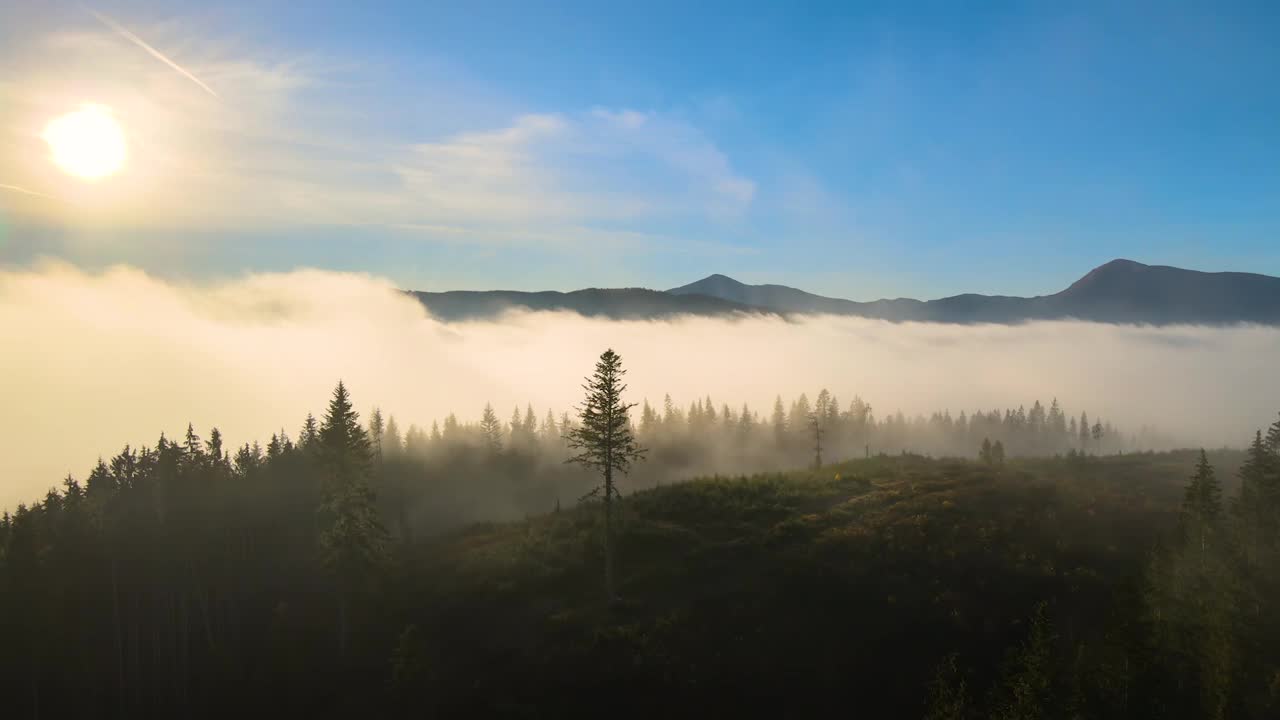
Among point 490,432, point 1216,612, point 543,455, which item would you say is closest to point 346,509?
point 1216,612

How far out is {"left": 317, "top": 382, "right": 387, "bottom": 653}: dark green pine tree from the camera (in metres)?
46.6

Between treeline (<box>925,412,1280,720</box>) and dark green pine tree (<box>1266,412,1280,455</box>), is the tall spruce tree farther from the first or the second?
dark green pine tree (<box>1266,412,1280,455</box>)

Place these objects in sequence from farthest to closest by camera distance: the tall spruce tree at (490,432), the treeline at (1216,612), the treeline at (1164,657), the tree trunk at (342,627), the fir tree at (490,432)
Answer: the fir tree at (490,432) < the tall spruce tree at (490,432) < the tree trunk at (342,627) < the treeline at (1216,612) < the treeline at (1164,657)

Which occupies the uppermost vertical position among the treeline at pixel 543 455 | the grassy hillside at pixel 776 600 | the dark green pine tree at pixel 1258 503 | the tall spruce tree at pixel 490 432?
the dark green pine tree at pixel 1258 503

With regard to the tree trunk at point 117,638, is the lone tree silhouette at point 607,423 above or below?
above

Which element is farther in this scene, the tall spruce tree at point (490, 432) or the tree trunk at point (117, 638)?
the tall spruce tree at point (490, 432)

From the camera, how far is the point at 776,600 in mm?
39625

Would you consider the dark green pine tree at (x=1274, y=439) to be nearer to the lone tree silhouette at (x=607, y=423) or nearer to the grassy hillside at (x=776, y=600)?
the grassy hillside at (x=776, y=600)

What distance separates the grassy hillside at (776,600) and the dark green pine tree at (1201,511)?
123 inches

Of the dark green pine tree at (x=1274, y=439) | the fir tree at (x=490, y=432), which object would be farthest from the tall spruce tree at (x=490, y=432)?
the dark green pine tree at (x=1274, y=439)

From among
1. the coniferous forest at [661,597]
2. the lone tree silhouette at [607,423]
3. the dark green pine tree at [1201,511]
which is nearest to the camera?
the coniferous forest at [661,597]

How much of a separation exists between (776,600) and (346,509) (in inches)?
1182

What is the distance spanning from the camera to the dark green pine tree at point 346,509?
46.6 meters

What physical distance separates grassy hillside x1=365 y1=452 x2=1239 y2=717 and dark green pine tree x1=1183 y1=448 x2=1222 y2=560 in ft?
10.3
